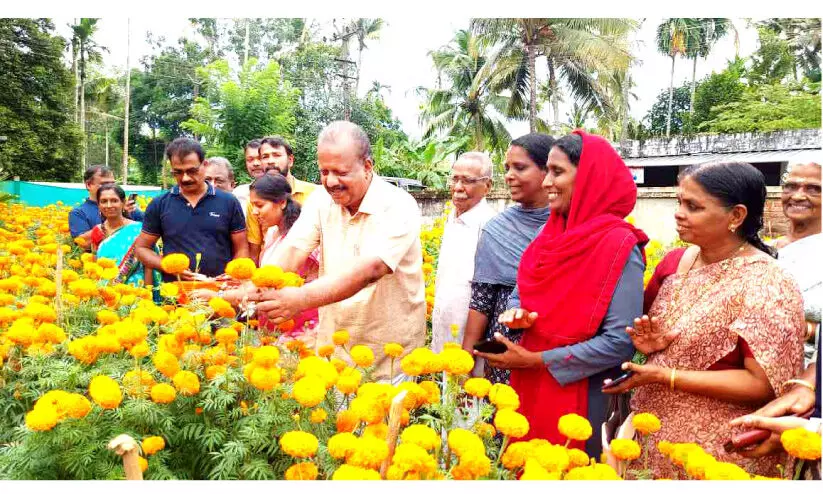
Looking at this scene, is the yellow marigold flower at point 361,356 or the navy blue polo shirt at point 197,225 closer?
the yellow marigold flower at point 361,356

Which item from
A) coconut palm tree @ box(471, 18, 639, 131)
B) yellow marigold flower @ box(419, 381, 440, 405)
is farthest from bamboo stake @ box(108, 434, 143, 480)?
coconut palm tree @ box(471, 18, 639, 131)

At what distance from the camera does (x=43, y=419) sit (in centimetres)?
114

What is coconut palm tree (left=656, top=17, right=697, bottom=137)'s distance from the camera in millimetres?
22469

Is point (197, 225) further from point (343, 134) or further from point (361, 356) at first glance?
point (361, 356)

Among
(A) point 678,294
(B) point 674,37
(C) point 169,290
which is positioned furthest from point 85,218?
(B) point 674,37

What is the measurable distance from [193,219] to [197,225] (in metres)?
0.04

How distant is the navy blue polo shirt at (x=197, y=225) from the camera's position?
321 cm

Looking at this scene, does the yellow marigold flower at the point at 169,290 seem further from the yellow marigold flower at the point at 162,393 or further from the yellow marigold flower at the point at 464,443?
the yellow marigold flower at the point at 464,443

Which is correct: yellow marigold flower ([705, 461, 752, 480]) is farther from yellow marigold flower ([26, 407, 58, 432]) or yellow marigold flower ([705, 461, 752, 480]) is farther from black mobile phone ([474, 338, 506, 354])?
yellow marigold flower ([26, 407, 58, 432])

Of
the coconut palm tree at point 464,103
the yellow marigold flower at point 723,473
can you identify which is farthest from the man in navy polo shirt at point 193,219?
the coconut palm tree at point 464,103

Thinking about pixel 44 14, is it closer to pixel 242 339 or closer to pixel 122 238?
Answer: pixel 242 339

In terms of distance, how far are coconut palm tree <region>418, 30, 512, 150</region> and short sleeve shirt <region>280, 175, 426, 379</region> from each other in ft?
72.8

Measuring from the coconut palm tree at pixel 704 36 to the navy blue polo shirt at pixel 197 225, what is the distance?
22.7 metres
